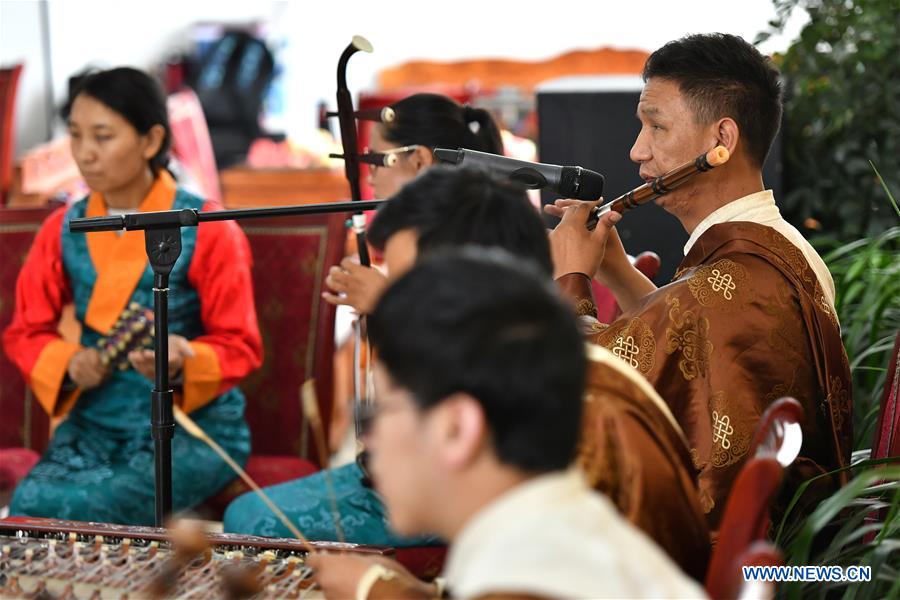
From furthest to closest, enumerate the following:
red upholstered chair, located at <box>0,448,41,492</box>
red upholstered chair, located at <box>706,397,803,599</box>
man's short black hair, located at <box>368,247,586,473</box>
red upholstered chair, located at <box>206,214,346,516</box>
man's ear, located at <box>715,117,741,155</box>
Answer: red upholstered chair, located at <box>206,214,346,516</box>, red upholstered chair, located at <box>0,448,41,492</box>, man's ear, located at <box>715,117,741,155</box>, red upholstered chair, located at <box>706,397,803,599</box>, man's short black hair, located at <box>368,247,586,473</box>

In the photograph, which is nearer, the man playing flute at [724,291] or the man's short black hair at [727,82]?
the man playing flute at [724,291]

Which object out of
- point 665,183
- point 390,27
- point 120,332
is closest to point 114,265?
point 120,332

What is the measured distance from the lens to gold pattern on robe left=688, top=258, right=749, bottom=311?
5.94 ft

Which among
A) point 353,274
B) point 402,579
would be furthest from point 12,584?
point 353,274

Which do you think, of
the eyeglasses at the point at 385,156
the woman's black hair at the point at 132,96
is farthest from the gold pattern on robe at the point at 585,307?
the woman's black hair at the point at 132,96

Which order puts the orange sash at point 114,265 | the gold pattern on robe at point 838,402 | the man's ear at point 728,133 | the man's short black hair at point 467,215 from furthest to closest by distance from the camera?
the orange sash at point 114,265 < the man's ear at point 728,133 < the gold pattern on robe at point 838,402 < the man's short black hair at point 467,215

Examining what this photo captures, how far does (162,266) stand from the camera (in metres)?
1.86

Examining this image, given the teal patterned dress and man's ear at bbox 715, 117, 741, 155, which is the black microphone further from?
the teal patterned dress

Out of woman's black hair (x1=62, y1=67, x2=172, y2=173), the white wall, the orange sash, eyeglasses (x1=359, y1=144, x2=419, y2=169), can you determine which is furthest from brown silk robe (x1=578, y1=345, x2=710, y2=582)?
the white wall

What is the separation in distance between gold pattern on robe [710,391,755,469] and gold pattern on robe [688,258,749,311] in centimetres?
15

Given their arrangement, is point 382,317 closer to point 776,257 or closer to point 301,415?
point 776,257

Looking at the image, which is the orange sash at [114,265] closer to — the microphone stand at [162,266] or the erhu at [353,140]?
the erhu at [353,140]

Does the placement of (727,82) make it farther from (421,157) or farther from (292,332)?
(292,332)

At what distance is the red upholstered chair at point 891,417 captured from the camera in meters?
1.75
